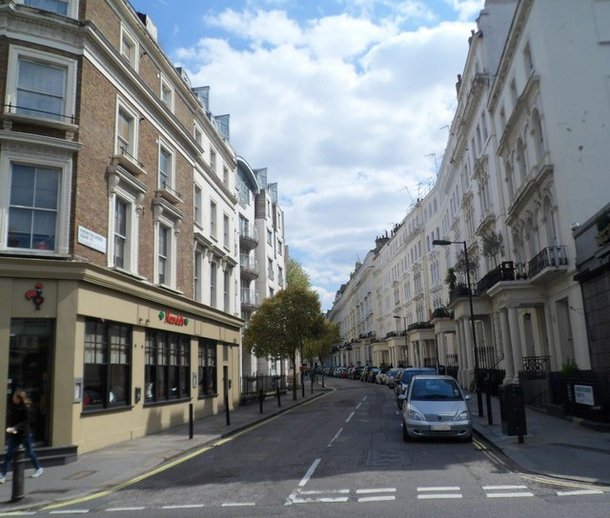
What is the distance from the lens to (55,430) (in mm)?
13820

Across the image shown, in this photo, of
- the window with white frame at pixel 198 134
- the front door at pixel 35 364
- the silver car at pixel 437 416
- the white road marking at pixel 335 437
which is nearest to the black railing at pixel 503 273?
the silver car at pixel 437 416

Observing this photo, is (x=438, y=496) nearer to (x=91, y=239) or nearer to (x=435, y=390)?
(x=435, y=390)

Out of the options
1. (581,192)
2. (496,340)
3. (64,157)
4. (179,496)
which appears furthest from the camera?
(496,340)

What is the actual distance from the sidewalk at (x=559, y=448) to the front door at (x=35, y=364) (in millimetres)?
10999

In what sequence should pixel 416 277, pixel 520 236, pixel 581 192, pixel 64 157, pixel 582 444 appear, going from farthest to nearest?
pixel 416 277 → pixel 520 236 → pixel 581 192 → pixel 64 157 → pixel 582 444

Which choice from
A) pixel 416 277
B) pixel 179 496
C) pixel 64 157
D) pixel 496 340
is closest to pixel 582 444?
pixel 179 496

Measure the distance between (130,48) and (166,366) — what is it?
37.3 feet

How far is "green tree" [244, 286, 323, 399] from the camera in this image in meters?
33.4

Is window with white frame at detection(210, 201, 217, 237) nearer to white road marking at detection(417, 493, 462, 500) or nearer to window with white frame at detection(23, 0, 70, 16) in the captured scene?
window with white frame at detection(23, 0, 70, 16)

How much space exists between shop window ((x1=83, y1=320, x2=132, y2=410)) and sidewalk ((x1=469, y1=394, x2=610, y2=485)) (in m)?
10.6

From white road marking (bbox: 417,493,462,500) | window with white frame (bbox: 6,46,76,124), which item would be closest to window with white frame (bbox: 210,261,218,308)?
window with white frame (bbox: 6,46,76,124)

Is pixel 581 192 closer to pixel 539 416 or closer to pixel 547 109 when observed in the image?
pixel 547 109

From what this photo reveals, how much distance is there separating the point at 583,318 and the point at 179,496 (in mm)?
15742

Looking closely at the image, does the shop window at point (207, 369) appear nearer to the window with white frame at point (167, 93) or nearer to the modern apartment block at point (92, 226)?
the modern apartment block at point (92, 226)
